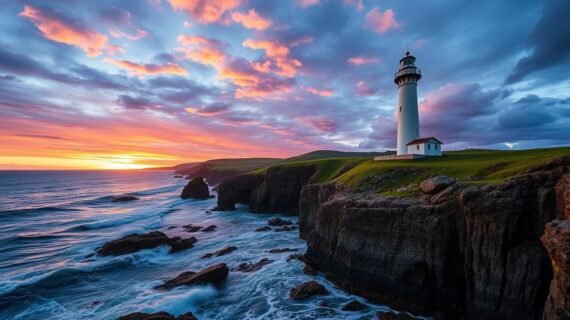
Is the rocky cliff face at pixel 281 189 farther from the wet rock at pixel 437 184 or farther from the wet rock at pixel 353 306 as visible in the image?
the wet rock at pixel 437 184

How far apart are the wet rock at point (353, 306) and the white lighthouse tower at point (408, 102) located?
24.2 meters

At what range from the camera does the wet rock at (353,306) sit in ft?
52.3

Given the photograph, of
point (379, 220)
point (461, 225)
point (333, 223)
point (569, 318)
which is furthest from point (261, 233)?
point (569, 318)

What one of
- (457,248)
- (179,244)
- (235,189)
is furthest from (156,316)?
(235,189)

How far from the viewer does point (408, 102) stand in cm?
3519

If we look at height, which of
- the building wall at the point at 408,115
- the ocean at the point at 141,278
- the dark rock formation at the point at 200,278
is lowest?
the ocean at the point at 141,278

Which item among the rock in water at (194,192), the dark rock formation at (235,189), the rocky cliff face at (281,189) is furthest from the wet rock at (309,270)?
the rock in water at (194,192)

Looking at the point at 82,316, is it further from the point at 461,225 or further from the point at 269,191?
the point at 269,191

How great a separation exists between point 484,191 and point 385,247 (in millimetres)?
6552

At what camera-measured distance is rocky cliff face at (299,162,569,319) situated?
40.8 feet

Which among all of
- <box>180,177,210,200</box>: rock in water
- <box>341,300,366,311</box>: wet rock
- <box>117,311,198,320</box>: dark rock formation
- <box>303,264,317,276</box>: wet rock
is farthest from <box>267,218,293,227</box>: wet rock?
<box>180,177,210,200</box>: rock in water

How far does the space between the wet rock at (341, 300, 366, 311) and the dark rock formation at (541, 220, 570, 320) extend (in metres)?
8.48

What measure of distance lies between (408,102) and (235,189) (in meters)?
36.4

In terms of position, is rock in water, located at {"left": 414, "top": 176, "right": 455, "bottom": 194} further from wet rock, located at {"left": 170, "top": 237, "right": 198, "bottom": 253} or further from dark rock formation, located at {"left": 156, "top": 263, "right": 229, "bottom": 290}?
wet rock, located at {"left": 170, "top": 237, "right": 198, "bottom": 253}
